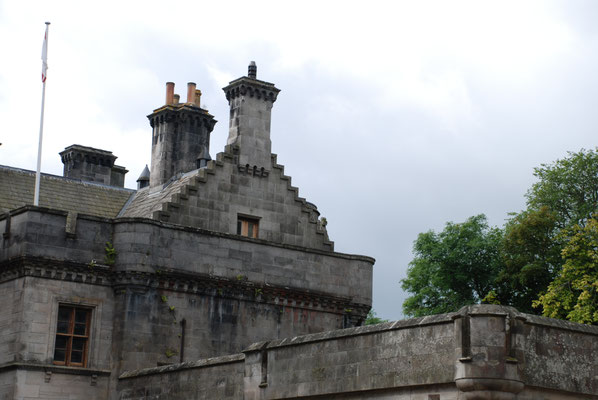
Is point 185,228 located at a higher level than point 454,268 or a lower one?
lower

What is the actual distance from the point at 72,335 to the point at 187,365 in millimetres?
5051

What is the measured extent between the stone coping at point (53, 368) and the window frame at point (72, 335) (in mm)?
338

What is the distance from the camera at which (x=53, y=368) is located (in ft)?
101

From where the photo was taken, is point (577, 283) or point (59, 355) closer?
point (59, 355)

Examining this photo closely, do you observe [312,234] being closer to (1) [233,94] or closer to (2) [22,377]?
(1) [233,94]

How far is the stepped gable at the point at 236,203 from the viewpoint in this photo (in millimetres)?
35531

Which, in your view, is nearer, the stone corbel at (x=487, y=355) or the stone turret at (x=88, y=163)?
the stone corbel at (x=487, y=355)

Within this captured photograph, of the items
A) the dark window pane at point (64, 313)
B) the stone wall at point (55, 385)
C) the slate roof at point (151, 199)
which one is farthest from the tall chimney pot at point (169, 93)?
the stone wall at point (55, 385)

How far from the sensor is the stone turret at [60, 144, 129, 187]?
1759 inches

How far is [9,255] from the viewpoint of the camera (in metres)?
31.5

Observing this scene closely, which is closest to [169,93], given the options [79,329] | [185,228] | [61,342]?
[185,228]

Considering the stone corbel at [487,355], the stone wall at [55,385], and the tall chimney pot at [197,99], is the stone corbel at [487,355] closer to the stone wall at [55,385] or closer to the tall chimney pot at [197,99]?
the stone wall at [55,385]

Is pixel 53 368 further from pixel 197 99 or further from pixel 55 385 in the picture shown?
pixel 197 99

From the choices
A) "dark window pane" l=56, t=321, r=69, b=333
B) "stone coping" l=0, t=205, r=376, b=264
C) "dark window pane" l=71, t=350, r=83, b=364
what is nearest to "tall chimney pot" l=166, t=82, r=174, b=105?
"stone coping" l=0, t=205, r=376, b=264
